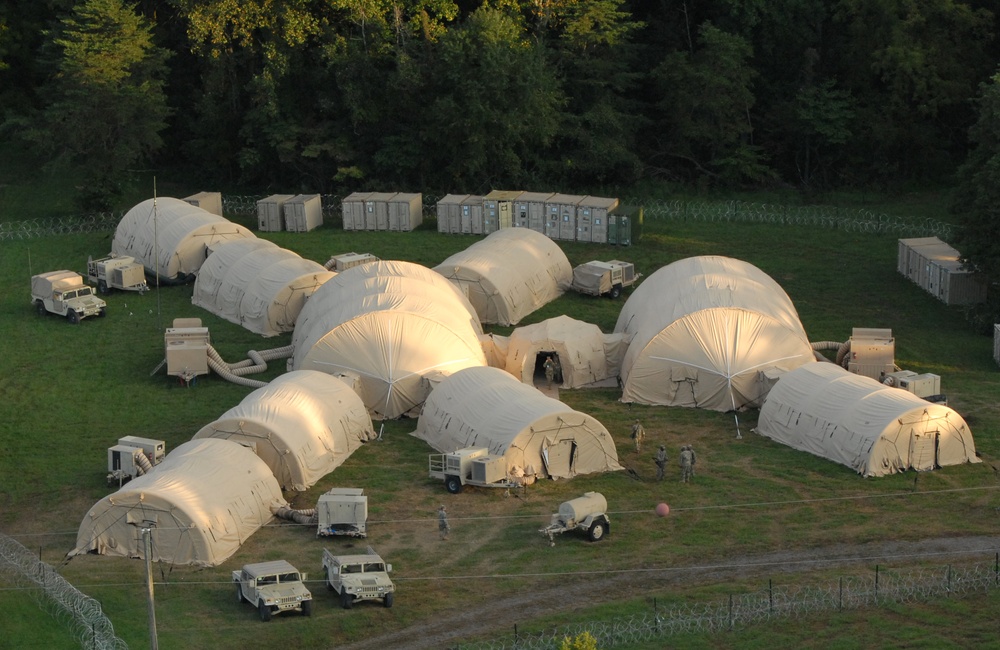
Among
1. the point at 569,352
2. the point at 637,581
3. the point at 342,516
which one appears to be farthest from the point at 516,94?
the point at 637,581

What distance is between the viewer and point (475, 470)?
52250 mm

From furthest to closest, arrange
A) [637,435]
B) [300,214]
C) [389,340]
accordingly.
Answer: [300,214] < [389,340] < [637,435]

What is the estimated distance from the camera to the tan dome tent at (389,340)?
2356 inches

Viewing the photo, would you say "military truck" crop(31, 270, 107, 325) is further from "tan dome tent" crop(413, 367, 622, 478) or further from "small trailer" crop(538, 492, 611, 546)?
"small trailer" crop(538, 492, 611, 546)

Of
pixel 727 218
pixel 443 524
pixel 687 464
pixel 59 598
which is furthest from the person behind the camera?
pixel 727 218

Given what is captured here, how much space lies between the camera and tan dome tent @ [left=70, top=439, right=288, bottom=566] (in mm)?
46781

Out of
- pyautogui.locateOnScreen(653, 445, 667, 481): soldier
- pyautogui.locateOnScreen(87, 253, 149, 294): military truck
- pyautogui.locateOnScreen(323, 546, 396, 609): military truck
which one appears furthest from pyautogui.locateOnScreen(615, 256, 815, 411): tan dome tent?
pyautogui.locateOnScreen(87, 253, 149, 294): military truck

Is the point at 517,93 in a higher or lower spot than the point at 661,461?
higher

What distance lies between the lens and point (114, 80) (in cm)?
9125

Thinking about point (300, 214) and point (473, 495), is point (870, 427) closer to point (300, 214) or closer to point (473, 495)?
point (473, 495)

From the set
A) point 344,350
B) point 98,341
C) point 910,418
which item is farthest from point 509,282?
point 910,418

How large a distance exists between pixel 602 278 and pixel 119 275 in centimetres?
2205

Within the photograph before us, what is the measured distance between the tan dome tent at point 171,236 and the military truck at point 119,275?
107 centimetres

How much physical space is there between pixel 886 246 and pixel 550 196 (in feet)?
55.9
